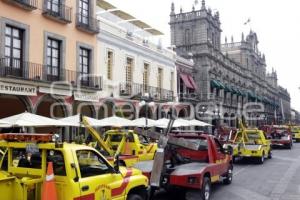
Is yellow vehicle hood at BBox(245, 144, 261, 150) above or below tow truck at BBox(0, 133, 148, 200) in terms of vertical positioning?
below

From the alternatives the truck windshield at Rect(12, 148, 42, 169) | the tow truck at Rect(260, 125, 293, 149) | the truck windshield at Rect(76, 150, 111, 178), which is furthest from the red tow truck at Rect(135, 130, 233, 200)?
the tow truck at Rect(260, 125, 293, 149)

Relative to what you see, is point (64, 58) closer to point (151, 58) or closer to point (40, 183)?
point (151, 58)

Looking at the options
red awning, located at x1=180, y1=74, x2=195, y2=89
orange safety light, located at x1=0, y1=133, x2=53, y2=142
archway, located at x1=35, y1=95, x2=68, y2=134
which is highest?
red awning, located at x1=180, y1=74, x2=195, y2=89

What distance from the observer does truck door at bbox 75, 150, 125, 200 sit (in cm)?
705

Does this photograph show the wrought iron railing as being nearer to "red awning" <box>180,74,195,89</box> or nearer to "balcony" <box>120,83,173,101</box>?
"balcony" <box>120,83,173,101</box>

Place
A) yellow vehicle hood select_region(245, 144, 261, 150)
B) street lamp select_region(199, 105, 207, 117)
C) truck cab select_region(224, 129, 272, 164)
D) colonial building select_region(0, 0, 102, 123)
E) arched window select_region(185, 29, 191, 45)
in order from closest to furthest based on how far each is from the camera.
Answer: colonial building select_region(0, 0, 102, 123) < truck cab select_region(224, 129, 272, 164) < yellow vehicle hood select_region(245, 144, 261, 150) < street lamp select_region(199, 105, 207, 117) < arched window select_region(185, 29, 191, 45)

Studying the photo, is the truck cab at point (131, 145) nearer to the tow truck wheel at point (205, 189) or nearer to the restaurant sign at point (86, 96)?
the tow truck wheel at point (205, 189)

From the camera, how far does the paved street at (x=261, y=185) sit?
12016 millimetres

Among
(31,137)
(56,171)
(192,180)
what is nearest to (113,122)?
(192,180)

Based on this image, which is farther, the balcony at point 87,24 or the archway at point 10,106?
the balcony at point 87,24

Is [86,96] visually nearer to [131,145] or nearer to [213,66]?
[131,145]

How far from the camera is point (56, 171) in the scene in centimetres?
690

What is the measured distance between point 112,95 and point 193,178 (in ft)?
55.2

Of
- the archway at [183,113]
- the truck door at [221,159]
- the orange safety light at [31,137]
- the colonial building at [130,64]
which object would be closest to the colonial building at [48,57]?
the colonial building at [130,64]
